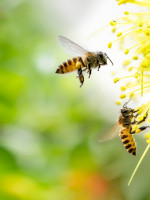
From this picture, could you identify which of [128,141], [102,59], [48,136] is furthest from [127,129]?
[48,136]

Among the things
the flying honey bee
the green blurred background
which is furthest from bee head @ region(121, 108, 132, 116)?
the green blurred background

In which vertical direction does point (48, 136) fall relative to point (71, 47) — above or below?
above

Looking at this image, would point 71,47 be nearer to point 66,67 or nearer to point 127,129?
point 66,67

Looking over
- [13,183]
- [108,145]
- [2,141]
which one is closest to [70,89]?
[108,145]

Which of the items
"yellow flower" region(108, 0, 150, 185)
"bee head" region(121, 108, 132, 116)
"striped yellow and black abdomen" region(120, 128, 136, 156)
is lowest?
"striped yellow and black abdomen" region(120, 128, 136, 156)

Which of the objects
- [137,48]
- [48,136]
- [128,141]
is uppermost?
[48,136]

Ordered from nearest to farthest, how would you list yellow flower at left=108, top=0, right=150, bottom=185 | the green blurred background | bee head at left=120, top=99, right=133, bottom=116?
yellow flower at left=108, top=0, right=150, bottom=185
bee head at left=120, top=99, right=133, bottom=116
the green blurred background

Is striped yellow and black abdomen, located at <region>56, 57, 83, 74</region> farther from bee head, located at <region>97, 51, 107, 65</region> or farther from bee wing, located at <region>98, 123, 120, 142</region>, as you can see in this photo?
bee wing, located at <region>98, 123, 120, 142</region>

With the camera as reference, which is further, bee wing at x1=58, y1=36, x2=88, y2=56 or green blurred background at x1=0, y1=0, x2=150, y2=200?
green blurred background at x1=0, y1=0, x2=150, y2=200
